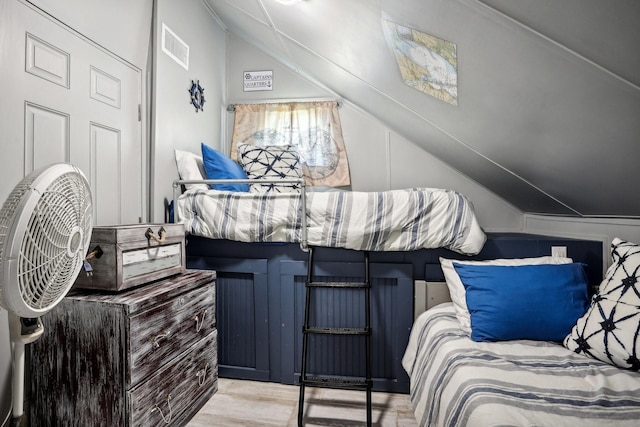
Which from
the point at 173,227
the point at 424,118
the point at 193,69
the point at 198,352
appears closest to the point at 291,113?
the point at 193,69

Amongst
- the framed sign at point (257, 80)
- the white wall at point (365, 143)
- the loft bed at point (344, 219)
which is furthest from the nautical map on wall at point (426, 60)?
the framed sign at point (257, 80)

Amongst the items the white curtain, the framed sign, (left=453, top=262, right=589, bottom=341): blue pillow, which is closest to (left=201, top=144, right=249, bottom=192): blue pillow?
the white curtain

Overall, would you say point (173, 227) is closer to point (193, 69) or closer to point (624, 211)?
point (193, 69)

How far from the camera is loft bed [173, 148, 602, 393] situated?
179 cm

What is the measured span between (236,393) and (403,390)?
0.95m

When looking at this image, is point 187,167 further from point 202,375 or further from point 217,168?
point 202,375

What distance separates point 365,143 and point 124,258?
238 centimetres

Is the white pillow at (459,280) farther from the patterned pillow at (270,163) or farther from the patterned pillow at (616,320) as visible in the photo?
the patterned pillow at (270,163)

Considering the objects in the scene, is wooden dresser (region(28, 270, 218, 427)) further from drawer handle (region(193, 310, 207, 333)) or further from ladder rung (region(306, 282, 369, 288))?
ladder rung (region(306, 282, 369, 288))

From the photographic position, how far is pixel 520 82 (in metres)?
1.07

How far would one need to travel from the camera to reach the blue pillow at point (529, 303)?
1.34 meters

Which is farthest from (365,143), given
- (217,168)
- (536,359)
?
(536,359)

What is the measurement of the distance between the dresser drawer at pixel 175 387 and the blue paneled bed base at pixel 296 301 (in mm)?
385

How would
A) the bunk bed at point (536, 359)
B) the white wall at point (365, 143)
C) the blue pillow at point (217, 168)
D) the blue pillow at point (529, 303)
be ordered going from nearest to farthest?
the bunk bed at point (536, 359), the blue pillow at point (529, 303), the blue pillow at point (217, 168), the white wall at point (365, 143)
